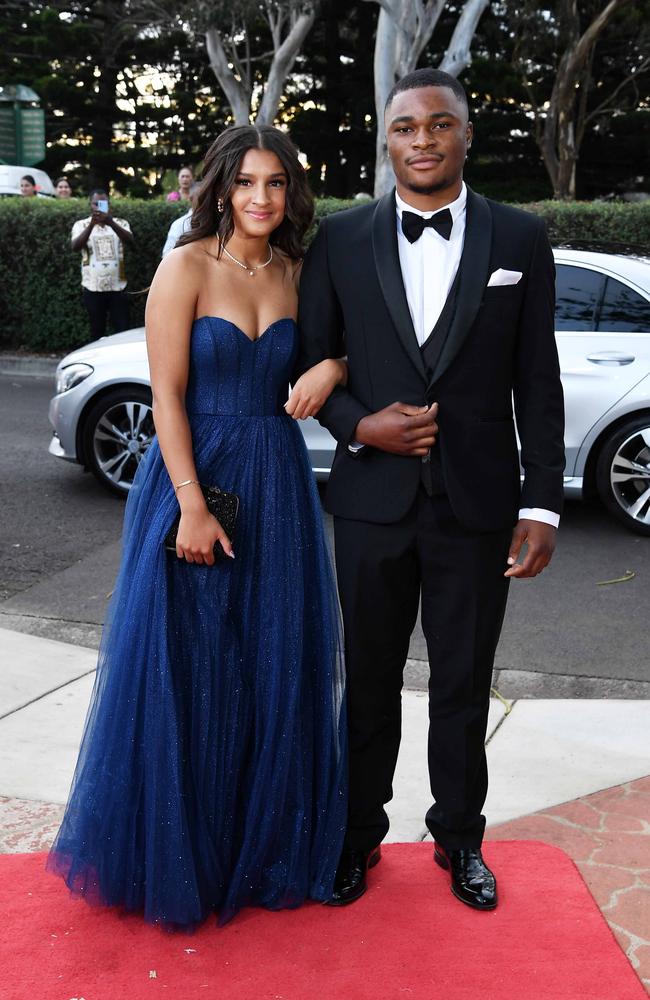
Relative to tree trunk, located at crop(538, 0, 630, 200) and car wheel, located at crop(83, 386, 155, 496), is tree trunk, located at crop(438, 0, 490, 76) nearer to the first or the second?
A: tree trunk, located at crop(538, 0, 630, 200)

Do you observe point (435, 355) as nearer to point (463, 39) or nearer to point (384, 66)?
point (384, 66)

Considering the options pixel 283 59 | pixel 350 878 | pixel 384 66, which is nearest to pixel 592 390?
pixel 350 878

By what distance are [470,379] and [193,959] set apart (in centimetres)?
157

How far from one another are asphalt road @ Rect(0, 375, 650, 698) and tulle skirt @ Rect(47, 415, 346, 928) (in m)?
1.81

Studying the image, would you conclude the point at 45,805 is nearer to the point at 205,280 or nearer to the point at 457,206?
the point at 205,280

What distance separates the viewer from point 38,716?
432 cm

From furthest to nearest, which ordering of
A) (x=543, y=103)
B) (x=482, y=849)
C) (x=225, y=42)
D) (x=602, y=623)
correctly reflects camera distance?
(x=543, y=103) < (x=225, y=42) < (x=602, y=623) < (x=482, y=849)

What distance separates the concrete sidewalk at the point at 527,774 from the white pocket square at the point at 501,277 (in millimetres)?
1677

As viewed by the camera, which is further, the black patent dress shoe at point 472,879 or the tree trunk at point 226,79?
the tree trunk at point 226,79

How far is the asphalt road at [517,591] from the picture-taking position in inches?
191

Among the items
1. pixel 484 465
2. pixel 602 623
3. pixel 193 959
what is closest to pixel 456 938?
pixel 193 959

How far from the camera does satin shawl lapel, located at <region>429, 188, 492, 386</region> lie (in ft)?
9.02

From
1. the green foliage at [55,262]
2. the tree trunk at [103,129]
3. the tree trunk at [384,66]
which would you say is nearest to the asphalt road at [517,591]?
the green foliage at [55,262]

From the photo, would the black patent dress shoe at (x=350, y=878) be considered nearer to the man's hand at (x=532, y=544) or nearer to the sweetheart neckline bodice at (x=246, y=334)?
the man's hand at (x=532, y=544)
